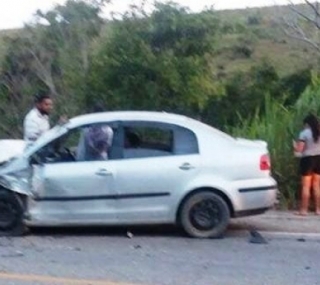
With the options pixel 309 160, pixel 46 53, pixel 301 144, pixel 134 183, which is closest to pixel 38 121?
pixel 134 183

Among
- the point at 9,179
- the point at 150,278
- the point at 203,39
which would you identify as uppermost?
the point at 203,39

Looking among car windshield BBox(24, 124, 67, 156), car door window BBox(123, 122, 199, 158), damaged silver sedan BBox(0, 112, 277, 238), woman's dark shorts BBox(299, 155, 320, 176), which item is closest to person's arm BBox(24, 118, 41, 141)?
car windshield BBox(24, 124, 67, 156)

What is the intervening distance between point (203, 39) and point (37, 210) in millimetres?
13084

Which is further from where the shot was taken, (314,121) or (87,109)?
(87,109)

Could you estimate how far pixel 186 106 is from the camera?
942 inches

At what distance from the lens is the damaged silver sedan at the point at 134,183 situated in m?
12.9

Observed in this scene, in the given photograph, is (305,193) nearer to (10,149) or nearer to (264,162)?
(264,162)

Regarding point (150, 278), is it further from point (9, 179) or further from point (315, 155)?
point (315, 155)

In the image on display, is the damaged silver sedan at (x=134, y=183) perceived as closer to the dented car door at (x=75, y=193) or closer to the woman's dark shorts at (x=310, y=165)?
the dented car door at (x=75, y=193)

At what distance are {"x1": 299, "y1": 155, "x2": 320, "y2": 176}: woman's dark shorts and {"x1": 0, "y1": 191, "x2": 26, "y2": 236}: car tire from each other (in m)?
4.29

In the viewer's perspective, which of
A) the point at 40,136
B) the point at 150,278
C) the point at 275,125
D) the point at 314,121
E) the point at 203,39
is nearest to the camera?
the point at 150,278

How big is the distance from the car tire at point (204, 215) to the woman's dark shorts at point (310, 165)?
8.14 feet

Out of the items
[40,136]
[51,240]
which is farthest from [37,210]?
[40,136]

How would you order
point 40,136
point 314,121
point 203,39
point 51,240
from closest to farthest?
point 51,240 < point 40,136 < point 314,121 < point 203,39
